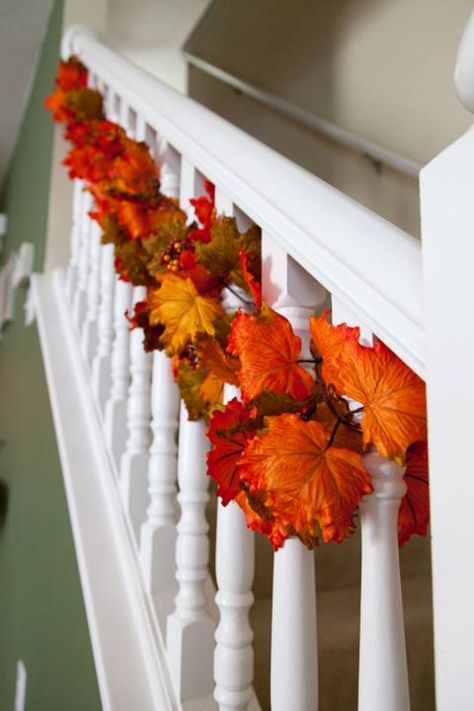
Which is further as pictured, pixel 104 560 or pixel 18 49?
pixel 18 49

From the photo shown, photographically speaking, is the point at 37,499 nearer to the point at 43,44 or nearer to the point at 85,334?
the point at 85,334

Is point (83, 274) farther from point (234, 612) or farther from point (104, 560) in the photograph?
point (234, 612)

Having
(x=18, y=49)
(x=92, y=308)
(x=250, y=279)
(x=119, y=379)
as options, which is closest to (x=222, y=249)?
(x=250, y=279)

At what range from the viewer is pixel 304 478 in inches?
16.9

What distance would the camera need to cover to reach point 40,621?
4.55 ft

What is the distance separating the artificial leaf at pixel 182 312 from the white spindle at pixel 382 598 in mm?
260

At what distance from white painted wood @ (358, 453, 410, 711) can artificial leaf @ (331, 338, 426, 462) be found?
4 cm

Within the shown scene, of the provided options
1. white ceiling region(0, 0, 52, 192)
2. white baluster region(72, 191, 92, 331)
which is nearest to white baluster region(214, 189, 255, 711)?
white baluster region(72, 191, 92, 331)

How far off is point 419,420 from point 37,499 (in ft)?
4.68

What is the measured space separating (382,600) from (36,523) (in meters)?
1.37

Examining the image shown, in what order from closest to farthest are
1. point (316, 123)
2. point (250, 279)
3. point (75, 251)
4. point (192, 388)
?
point (250, 279) → point (192, 388) → point (75, 251) → point (316, 123)

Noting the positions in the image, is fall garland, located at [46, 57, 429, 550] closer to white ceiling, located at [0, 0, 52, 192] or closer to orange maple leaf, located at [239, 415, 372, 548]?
orange maple leaf, located at [239, 415, 372, 548]

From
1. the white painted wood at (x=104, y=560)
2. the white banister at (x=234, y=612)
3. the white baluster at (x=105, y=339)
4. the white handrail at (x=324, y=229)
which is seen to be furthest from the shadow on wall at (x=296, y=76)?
the white banister at (x=234, y=612)

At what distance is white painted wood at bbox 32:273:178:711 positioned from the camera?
0.77m
